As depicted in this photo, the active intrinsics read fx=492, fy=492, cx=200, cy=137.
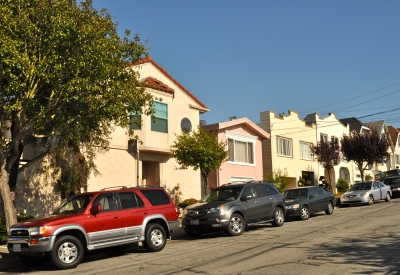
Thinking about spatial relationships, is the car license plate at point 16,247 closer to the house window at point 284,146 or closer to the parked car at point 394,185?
the house window at point 284,146

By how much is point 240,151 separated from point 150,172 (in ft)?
26.6

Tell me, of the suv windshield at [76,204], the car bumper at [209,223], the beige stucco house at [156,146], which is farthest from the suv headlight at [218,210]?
the beige stucco house at [156,146]

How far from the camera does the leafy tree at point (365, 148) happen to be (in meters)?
38.1

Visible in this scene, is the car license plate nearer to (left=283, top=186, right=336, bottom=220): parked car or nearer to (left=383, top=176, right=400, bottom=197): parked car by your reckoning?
(left=283, top=186, right=336, bottom=220): parked car

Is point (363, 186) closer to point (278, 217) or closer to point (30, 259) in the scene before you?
point (278, 217)

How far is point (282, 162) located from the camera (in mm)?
35625

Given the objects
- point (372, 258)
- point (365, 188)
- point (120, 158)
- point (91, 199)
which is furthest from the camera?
point (365, 188)

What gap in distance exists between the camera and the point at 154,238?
13367 millimetres

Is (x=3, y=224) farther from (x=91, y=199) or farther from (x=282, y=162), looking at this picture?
(x=282, y=162)

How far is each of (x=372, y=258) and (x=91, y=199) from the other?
680 centimetres

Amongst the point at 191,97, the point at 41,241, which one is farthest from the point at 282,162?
the point at 41,241

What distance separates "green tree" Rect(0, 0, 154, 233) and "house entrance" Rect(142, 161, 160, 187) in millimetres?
8704

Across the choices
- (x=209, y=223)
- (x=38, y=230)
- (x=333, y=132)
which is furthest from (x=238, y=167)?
(x=38, y=230)

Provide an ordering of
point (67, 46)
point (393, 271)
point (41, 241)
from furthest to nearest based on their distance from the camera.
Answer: point (67, 46)
point (41, 241)
point (393, 271)
